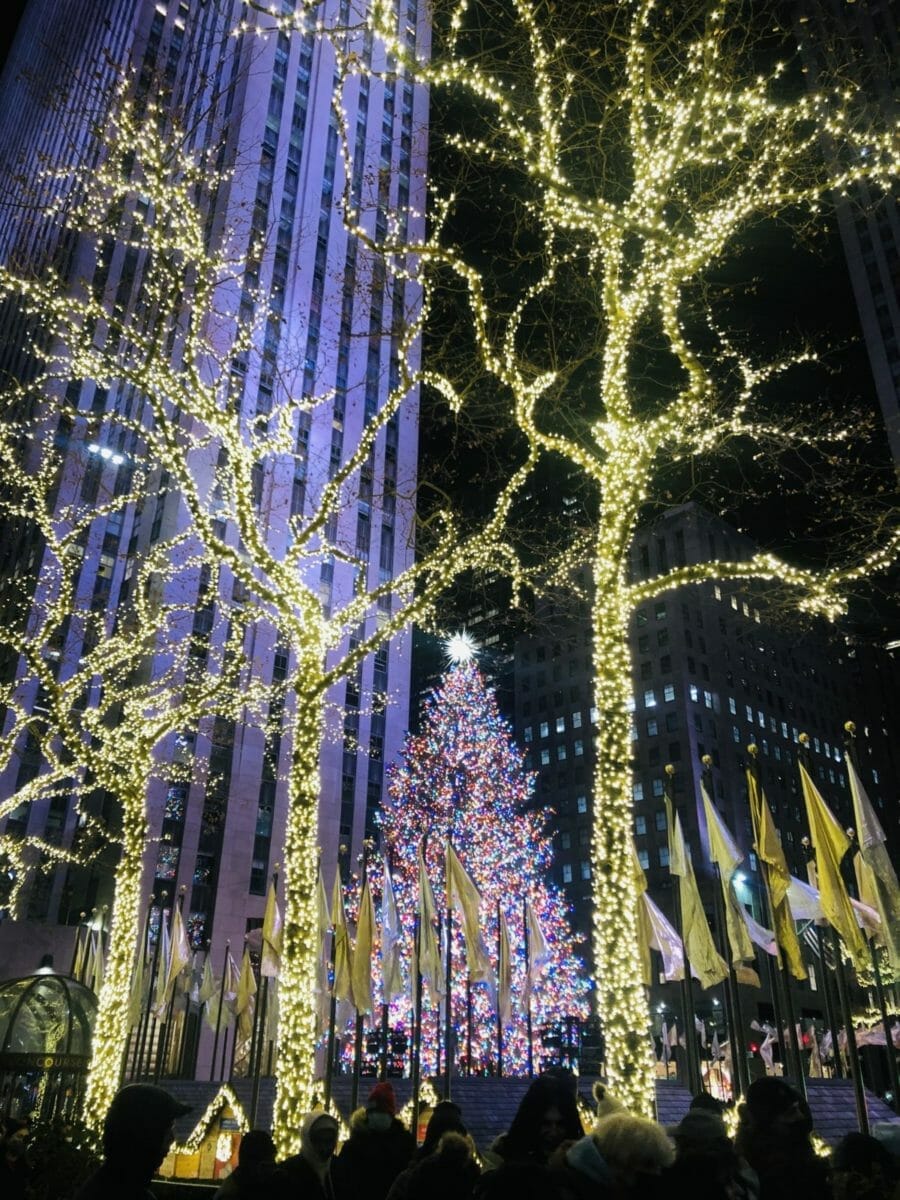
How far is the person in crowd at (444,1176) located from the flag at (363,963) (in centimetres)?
1164

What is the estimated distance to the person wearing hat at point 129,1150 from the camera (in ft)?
10.4

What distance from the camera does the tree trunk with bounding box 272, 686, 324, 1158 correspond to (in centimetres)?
1053

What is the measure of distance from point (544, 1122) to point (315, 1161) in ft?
6.93

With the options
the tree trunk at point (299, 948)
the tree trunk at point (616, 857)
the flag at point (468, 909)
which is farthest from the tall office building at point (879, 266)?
the tree trunk at point (299, 948)

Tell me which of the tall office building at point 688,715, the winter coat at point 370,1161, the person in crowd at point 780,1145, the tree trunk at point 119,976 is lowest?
the winter coat at point 370,1161

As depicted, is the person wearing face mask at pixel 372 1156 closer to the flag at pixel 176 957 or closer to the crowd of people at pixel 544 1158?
the crowd of people at pixel 544 1158

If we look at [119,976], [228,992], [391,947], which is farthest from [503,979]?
[228,992]

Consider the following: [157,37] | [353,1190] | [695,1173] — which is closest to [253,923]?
[353,1190]

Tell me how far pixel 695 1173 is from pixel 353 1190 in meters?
3.80

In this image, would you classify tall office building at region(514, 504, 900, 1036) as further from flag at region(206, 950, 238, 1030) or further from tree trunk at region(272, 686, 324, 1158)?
tree trunk at region(272, 686, 324, 1158)

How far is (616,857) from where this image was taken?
988cm

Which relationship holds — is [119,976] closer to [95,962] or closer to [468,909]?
[468,909]

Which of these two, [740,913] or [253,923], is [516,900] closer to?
[253,923]

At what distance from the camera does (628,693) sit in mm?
10398
